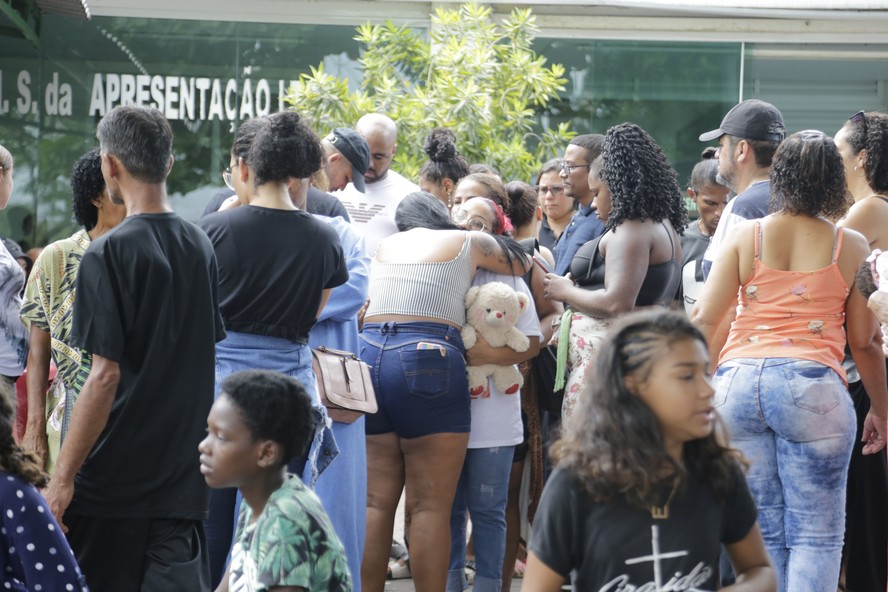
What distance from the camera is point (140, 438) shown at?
3928 millimetres

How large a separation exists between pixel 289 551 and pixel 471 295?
2.60 metres

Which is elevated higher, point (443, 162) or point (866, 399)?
point (443, 162)

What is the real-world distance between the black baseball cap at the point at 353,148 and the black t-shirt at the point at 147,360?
91.3 inches

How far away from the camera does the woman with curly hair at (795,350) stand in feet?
14.6

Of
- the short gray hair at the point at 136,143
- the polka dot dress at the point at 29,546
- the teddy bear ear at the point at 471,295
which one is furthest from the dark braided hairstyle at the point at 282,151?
the polka dot dress at the point at 29,546

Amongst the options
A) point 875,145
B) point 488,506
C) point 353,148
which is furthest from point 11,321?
point 875,145

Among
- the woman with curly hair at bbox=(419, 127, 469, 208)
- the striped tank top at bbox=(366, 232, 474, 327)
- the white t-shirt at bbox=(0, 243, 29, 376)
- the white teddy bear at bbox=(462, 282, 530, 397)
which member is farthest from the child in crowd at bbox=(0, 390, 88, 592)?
the woman with curly hair at bbox=(419, 127, 469, 208)

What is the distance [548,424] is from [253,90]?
7709mm

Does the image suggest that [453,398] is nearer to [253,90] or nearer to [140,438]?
[140,438]

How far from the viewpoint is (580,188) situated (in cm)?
646

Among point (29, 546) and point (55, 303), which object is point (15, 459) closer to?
point (29, 546)

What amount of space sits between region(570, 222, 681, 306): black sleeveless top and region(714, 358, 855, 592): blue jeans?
992mm

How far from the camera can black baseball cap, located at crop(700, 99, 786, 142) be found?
5352 millimetres

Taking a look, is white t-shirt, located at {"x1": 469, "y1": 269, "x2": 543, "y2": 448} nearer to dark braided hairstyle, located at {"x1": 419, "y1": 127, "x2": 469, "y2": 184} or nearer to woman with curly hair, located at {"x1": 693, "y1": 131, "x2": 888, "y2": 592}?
woman with curly hair, located at {"x1": 693, "y1": 131, "x2": 888, "y2": 592}
